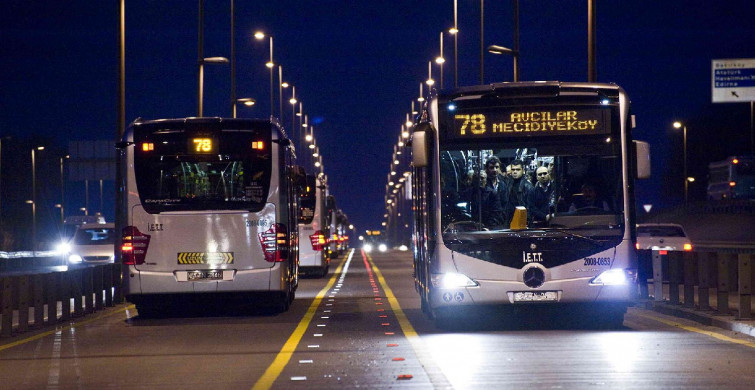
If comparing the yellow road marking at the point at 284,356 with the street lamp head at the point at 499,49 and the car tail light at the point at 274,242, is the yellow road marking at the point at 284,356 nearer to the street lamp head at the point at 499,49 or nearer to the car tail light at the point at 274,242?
the car tail light at the point at 274,242

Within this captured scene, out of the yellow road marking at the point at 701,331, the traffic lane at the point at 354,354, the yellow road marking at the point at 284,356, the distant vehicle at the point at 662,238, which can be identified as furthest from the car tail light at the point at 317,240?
the yellow road marking at the point at 701,331

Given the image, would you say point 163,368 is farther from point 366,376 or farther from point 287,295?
point 287,295

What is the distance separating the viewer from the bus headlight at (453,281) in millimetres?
17156

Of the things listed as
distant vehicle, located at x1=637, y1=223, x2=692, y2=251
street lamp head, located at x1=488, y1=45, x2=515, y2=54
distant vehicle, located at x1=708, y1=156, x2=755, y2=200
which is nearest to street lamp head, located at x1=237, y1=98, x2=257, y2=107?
street lamp head, located at x1=488, y1=45, x2=515, y2=54

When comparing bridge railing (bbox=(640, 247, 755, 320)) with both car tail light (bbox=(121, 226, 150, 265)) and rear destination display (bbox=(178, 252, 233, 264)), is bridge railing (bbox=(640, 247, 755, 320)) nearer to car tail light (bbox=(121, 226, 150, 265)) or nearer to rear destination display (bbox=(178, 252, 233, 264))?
rear destination display (bbox=(178, 252, 233, 264))

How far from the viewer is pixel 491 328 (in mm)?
18141

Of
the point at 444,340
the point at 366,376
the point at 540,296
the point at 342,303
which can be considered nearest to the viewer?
the point at 366,376

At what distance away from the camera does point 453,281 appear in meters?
17.2

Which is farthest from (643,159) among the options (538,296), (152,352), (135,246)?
(135,246)

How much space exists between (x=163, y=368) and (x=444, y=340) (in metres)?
4.17

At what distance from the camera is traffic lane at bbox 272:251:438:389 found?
11.6m

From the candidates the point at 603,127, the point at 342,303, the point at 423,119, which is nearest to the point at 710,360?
the point at 603,127

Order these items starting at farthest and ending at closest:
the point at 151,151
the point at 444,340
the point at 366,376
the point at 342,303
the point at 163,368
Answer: the point at 342,303 < the point at 151,151 < the point at 444,340 < the point at 163,368 < the point at 366,376

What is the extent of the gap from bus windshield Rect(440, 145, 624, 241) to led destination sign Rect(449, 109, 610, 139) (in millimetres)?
230
